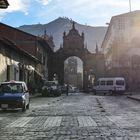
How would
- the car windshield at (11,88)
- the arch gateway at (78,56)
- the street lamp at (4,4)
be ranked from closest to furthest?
the street lamp at (4,4)
the car windshield at (11,88)
the arch gateway at (78,56)

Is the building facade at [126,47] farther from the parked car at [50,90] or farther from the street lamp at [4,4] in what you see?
the street lamp at [4,4]

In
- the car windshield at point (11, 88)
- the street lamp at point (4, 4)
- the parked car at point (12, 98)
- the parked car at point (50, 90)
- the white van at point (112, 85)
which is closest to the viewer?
the street lamp at point (4, 4)

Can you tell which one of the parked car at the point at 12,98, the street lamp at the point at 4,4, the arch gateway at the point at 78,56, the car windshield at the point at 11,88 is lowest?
the parked car at the point at 12,98

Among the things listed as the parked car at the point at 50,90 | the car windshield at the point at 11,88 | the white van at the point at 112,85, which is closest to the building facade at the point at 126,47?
the white van at the point at 112,85

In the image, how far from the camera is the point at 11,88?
80.9ft

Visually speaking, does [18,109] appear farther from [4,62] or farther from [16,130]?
[4,62]

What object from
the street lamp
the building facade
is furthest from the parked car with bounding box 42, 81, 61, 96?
the street lamp

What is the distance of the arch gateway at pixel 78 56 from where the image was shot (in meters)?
98.6

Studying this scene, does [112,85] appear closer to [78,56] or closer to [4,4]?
[78,56]

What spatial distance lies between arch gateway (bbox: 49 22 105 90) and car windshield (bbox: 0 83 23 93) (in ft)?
240

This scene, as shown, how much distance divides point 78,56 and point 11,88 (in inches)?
2951

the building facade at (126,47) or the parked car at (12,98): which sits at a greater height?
the building facade at (126,47)

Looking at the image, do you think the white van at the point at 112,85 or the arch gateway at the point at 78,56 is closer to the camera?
the white van at the point at 112,85

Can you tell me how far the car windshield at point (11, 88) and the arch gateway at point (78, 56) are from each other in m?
73.1
